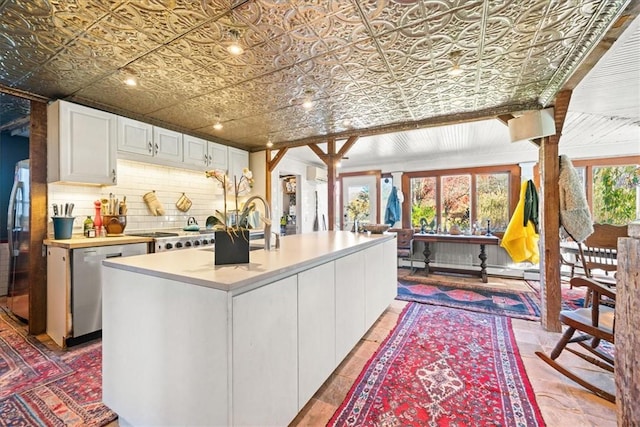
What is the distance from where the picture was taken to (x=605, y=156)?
4602mm

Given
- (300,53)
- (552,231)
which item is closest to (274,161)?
(300,53)

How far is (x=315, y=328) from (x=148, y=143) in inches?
123

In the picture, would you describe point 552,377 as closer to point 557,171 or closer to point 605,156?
point 557,171

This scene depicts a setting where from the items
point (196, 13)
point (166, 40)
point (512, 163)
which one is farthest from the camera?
point (512, 163)

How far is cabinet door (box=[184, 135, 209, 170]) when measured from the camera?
3783 mm

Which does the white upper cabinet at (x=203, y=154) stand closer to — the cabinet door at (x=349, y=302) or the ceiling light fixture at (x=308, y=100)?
the ceiling light fixture at (x=308, y=100)

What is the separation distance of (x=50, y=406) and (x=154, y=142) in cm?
275

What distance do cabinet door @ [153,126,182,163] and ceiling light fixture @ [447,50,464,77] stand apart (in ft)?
11.0

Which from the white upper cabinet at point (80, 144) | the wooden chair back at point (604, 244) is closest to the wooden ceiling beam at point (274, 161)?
the white upper cabinet at point (80, 144)

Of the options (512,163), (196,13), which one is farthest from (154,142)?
(512,163)

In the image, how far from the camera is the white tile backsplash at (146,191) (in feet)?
9.64

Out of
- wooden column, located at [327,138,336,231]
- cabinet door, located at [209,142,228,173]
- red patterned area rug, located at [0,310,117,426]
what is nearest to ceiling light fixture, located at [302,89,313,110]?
wooden column, located at [327,138,336,231]

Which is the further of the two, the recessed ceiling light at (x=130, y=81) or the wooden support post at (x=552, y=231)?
the wooden support post at (x=552, y=231)

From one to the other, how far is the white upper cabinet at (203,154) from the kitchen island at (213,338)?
263 cm
